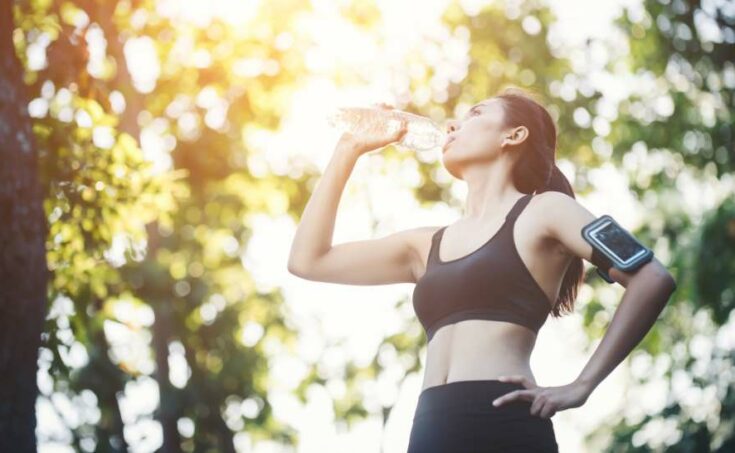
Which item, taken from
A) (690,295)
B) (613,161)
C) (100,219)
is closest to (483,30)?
(613,161)

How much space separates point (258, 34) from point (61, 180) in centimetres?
851

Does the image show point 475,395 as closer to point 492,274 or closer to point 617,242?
point 492,274

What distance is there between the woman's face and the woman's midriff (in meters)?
0.66

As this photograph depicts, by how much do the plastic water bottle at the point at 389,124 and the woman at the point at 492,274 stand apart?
0.12 m

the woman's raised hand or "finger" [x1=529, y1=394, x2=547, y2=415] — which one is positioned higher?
the woman's raised hand

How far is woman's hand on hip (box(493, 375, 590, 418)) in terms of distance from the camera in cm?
324

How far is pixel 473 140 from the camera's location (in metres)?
3.85

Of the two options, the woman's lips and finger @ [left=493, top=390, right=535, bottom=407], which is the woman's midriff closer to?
finger @ [left=493, top=390, right=535, bottom=407]

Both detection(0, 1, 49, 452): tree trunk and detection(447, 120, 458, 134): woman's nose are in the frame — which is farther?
detection(0, 1, 49, 452): tree trunk

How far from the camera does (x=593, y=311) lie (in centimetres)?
1670

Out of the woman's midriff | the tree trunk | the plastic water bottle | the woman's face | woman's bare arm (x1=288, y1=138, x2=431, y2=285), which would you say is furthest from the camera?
the tree trunk

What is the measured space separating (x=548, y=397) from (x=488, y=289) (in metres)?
0.37

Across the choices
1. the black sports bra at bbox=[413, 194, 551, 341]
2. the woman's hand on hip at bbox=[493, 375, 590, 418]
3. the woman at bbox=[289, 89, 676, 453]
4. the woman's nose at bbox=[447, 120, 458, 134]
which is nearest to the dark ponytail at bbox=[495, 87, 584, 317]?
the woman at bbox=[289, 89, 676, 453]

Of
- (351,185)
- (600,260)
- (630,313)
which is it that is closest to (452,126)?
(600,260)
